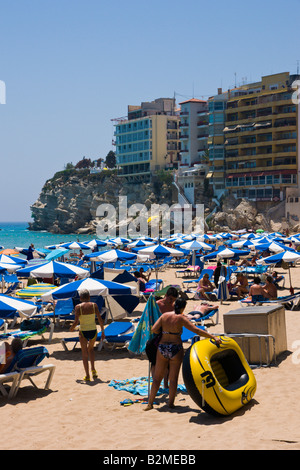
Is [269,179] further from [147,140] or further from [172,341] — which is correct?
[172,341]

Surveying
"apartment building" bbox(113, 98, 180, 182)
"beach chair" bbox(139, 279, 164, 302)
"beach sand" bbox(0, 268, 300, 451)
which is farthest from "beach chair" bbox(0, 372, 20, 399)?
"apartment building" bbox(113, 98, 180, 182)

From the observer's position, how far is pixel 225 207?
82.4 m

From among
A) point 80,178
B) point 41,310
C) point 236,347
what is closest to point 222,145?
point 80,178

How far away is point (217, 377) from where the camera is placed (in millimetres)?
7766

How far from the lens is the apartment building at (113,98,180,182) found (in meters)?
106

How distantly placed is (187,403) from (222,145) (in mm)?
78474

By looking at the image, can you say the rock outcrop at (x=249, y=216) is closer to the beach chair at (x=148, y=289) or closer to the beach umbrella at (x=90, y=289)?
the beach chair at (x=148, y=289)

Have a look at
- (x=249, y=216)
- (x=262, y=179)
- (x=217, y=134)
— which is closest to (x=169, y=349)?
(x=249, y=216)

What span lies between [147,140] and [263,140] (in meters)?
32.3

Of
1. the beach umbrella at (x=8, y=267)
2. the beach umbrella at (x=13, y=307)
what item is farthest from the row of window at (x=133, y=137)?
the beach umbrella at (x=13, y=307)

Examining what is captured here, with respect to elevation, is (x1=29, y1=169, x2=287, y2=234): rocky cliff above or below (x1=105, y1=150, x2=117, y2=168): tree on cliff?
below

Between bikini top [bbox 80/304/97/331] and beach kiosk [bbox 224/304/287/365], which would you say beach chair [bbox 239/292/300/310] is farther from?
bikini top [bbox 80/304/97/331]

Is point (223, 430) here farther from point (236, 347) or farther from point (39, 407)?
point (39, 407)

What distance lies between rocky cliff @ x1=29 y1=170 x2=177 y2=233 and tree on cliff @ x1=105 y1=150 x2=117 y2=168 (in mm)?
5820
